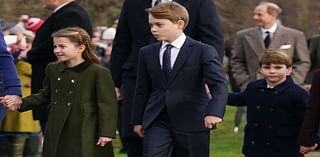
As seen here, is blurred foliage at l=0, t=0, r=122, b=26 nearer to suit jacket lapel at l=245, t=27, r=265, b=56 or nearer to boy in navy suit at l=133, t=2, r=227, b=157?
suit jacket lapel at l=245, t=27, r=265, b=56

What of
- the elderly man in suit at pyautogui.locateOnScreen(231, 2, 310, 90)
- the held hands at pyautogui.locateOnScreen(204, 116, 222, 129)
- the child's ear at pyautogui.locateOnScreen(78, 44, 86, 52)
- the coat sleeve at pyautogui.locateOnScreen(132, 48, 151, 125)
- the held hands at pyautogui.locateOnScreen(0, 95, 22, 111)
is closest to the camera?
the held hands at pyautogui.locateOnScreen(204, 116, 222, 129)

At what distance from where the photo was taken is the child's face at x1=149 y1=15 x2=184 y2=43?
8773 millimetres

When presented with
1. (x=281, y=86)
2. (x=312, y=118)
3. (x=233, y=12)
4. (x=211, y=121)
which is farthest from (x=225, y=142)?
(x=233, y=12)

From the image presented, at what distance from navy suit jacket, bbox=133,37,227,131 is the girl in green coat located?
33cm

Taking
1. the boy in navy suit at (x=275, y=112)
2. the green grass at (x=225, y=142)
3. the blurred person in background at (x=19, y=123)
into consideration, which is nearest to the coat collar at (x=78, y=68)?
the boy in navy suit at (x=275, y=112)

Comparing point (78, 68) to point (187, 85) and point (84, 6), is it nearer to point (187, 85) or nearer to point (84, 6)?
point (187, 85)

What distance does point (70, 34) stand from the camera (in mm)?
9086

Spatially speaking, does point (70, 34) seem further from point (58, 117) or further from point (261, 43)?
point (261, 43)

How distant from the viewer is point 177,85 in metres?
8.80

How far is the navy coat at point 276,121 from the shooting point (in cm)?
955

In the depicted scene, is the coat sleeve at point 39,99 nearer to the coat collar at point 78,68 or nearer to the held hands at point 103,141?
the coat collar at point 78,68

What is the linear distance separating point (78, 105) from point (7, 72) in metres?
0.64

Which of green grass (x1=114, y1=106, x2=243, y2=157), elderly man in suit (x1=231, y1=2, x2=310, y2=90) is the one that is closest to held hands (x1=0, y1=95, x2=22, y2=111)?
elderly man in suit (x1=231, y1=2, x2=310, y2=90)

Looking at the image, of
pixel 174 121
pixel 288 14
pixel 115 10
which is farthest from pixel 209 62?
pixel 288 14
